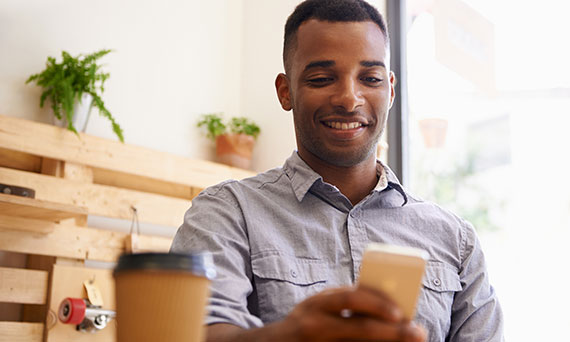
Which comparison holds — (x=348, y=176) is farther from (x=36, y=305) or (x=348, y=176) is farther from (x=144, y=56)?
(x=144, y=56)

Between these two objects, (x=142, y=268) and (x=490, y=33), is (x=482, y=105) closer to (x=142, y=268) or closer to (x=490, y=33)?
(x=490, y=33)

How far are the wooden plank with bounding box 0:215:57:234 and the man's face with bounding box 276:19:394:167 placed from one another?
1.41 meters

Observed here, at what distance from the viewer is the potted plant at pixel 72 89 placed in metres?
2.70

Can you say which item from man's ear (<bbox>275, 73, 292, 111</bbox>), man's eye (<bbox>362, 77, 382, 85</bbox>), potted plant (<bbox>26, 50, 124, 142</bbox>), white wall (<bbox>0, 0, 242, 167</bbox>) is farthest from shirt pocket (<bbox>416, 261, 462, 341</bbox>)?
white wall (<bbox>0, 0, 242, 167</bbox>)

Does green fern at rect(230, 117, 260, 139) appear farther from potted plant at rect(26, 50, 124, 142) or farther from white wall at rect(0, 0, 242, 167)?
potted plant at rect(26, 50, 124, 142)

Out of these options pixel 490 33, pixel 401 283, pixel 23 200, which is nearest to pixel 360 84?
pixel 401 283

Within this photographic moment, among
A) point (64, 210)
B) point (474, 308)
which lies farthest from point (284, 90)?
point (64, 210)

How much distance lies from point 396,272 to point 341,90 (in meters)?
0.85

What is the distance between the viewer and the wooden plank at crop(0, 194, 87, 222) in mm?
2322

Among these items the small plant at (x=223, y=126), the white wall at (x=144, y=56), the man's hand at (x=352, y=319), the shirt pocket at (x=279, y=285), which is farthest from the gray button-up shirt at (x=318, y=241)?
the small plant at (x=223, y=126)

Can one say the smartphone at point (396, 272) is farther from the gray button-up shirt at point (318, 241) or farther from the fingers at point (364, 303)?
the gray button-up shirt at point (318, 241)

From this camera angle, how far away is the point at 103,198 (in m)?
2.75

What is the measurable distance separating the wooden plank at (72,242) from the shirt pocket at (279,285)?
1508 mm

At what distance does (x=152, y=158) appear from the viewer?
2930mm
